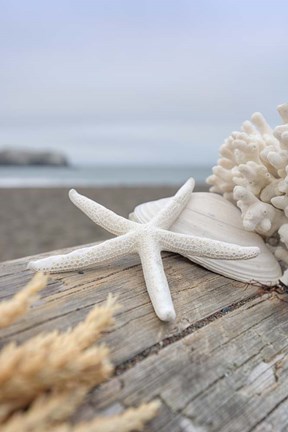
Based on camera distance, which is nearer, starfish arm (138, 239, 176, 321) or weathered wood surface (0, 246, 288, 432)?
weathered wood surface (0, 246, 288, 432)

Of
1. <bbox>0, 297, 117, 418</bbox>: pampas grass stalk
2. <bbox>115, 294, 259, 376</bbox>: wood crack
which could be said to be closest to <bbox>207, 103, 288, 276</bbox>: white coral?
<bbox>115, 294, 259, 376</bbox>: wood crack

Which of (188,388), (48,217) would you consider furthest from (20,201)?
(188,388)

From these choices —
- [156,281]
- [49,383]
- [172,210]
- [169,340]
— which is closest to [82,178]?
[172,210]

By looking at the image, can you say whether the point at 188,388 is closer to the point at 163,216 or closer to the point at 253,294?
the point at 253,294

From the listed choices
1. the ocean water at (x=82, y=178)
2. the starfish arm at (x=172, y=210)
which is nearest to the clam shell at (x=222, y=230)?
the starfish arm at (x=172, y=210)

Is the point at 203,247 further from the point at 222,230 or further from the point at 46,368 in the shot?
the point at 46,368

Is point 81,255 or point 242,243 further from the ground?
point 81,255

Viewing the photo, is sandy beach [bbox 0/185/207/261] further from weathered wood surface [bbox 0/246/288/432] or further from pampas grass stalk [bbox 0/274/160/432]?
pampas grass stalk [bbox 0/274/160/432]
